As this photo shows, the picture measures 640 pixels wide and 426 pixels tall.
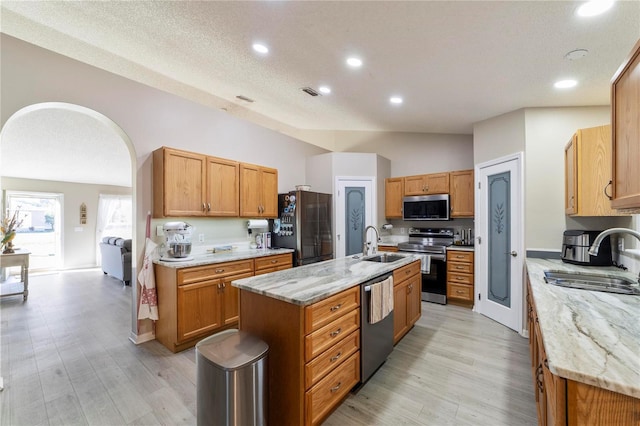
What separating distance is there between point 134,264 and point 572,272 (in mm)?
4293

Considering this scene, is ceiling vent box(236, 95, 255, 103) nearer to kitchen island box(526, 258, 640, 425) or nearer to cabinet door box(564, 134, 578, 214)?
cabinet door box(564, 134, 578, 214)

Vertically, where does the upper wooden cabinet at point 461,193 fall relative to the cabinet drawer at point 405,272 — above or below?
above

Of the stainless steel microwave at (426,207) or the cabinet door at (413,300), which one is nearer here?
the cabinet door at (413,300)

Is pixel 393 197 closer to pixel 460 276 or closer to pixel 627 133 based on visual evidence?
pixel 460 276

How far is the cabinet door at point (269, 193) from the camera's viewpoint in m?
3.95

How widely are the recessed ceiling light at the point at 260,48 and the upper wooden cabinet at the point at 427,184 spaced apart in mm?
3309

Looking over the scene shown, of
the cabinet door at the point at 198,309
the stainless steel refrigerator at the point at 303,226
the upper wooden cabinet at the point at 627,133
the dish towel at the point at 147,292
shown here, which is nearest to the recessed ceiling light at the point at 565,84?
the upper wooden cabinet at the point at 627,133

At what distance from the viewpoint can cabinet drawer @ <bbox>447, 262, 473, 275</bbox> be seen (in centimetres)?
391

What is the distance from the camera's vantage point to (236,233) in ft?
12.9

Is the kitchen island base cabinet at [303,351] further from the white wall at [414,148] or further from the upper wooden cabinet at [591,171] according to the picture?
the white wall at [414,148]

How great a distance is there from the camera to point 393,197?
196 inches

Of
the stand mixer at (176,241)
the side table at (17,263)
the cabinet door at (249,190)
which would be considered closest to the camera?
the stand mixer at (176,241)

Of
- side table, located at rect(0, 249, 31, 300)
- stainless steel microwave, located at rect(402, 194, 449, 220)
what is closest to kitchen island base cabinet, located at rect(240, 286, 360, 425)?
stainless steel microwave, located at rect(402, 194, 449, 220)

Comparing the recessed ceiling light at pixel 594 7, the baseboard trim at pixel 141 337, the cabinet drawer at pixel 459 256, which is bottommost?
the baseboard trim at pixel 141 337
